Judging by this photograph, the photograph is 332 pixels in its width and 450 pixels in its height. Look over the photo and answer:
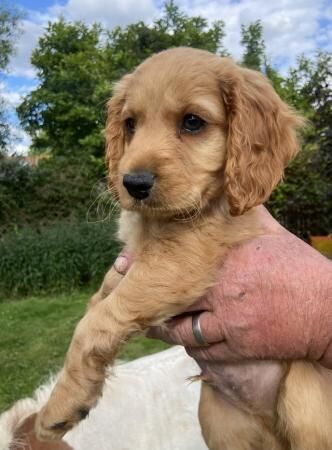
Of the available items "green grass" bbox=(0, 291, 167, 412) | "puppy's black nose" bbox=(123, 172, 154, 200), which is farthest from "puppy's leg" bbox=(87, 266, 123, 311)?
"green grass" bbox=(0, 291, 167, 412)

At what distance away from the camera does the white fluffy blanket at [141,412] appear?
3.26m

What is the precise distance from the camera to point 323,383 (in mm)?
2381

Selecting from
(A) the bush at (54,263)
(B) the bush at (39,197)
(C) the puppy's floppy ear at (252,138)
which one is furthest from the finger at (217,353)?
(B) the bush at (39,197)

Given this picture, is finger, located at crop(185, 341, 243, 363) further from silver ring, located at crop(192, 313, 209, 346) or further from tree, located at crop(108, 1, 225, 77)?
tree, located at crop(108, 1, 225, 77)

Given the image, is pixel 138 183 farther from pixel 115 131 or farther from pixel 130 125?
pixel 115 131

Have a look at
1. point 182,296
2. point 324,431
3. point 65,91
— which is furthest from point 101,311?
point 65,91

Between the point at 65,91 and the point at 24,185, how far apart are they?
5.90 m

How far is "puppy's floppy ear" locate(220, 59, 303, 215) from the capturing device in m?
2.41

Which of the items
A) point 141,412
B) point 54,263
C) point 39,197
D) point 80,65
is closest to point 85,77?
point 80,65

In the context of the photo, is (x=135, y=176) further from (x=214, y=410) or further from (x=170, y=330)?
(x=214, y=410)

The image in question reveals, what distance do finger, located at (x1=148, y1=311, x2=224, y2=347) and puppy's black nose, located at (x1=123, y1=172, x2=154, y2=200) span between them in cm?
56

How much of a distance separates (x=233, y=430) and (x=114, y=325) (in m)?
0.72

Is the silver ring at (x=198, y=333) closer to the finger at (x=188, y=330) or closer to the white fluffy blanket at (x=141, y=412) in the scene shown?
the finger at (x=188, y=330)

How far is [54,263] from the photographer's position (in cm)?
1048
